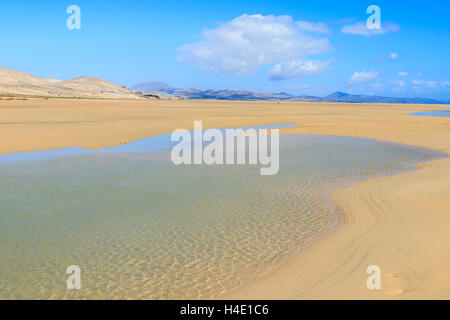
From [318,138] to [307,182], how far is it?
14.0 metres

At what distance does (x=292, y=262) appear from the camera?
6969mm

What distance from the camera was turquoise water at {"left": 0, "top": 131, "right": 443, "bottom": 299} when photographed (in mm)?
6316

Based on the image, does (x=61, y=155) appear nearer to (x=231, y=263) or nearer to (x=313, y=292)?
(x=231, y=263)

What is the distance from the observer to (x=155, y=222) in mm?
9047

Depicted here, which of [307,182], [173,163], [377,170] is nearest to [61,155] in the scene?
[173,163]

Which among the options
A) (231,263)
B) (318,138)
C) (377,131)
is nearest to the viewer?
(231,263)

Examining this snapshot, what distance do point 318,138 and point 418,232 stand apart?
1888 cm

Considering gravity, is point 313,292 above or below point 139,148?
below

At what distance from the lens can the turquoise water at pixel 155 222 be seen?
20.7ft

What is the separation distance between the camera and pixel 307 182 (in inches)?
517

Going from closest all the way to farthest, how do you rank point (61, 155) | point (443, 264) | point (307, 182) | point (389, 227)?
point (443, 264), point (389, 227), point (307, 182), point (61, 155)

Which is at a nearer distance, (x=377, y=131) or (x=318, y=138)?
(x=318, y=138)
